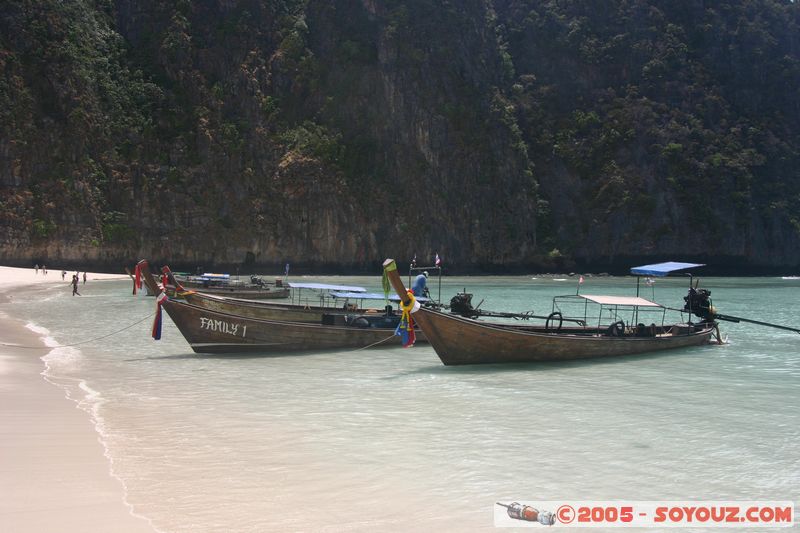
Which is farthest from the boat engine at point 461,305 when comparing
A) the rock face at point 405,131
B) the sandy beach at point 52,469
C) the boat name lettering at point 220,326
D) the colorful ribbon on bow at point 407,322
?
the rock face at point 405,131

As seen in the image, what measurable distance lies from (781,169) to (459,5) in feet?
168

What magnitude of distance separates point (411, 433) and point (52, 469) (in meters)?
5.11

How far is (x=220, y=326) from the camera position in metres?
18.6

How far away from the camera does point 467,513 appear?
7.28 metres

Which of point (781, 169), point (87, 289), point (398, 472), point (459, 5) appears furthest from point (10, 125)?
point (781, 169)

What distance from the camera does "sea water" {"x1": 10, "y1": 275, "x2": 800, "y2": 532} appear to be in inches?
295

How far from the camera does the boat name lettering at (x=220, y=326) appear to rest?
18.4 metres

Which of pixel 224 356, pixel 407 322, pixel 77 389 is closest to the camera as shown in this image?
pixel 77 389

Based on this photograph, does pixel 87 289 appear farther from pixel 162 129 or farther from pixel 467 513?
pixel 467 513

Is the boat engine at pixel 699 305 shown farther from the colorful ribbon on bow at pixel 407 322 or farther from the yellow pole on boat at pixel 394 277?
the yellow pole on boat at pixel 394 277

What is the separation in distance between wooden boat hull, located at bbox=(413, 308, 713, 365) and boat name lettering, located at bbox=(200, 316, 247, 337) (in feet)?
18.5

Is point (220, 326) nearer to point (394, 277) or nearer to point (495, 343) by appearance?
point (394, 277)

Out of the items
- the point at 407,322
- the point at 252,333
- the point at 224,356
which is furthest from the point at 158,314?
the point at 407,322

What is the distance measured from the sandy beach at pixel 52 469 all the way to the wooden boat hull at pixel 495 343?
7.90 meters
